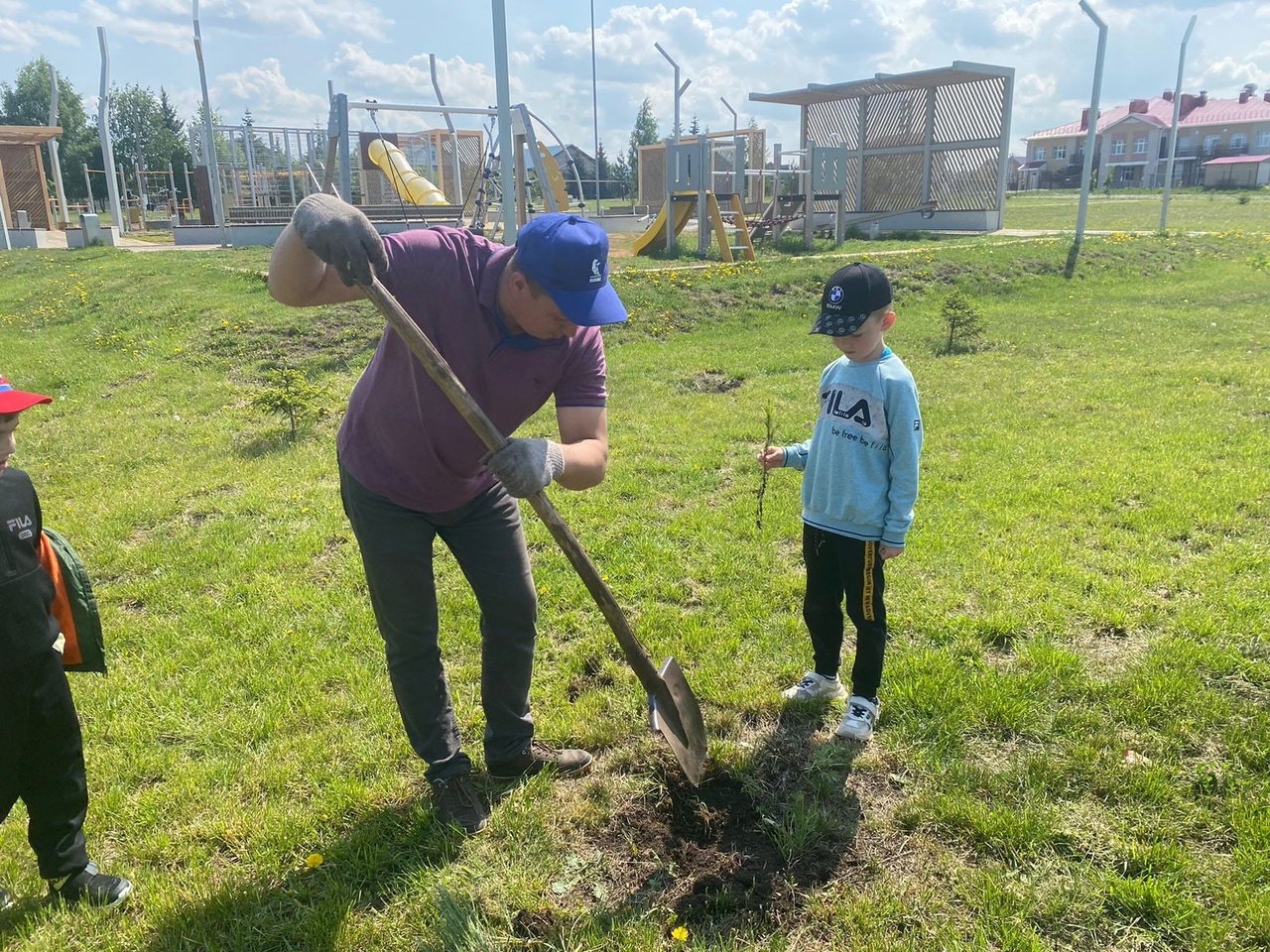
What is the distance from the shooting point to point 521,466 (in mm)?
2234

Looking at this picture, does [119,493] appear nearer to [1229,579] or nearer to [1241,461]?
[1229,579]

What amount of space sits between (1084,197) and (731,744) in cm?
1693

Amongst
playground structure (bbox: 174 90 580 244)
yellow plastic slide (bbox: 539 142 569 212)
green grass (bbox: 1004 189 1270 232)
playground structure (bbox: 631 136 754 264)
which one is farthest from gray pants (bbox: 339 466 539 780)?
green grass (bbox: 1004 189 1270 232)

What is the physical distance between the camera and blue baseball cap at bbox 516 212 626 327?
7.26 ft

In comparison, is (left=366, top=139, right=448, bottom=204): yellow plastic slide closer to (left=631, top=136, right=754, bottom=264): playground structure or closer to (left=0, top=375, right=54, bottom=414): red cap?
(left=631, top=136, right=754, bottom=264): playground structure

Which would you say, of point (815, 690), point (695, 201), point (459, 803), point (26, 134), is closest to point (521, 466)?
point (459, 803)

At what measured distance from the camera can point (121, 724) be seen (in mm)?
3189

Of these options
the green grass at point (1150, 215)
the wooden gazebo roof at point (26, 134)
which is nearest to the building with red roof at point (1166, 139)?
the green grass at point (1150, 215)

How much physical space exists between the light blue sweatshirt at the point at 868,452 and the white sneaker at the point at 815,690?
0.65m

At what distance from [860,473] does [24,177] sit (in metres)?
32.8

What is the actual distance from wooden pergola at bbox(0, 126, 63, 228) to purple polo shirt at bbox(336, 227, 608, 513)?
3018 cm

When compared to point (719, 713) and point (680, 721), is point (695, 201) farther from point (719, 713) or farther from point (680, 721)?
point (680, 721)

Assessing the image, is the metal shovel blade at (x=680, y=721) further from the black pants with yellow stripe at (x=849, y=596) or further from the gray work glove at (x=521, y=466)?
the gray work glove at (x=521, y=466)

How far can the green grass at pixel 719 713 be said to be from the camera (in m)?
2.37
